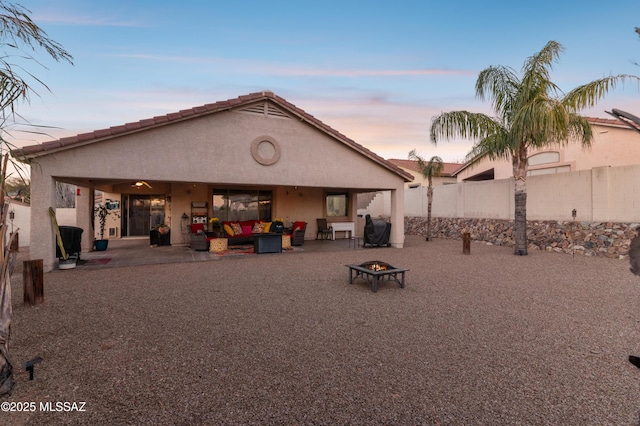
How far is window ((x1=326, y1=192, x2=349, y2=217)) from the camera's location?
1728 centimetres

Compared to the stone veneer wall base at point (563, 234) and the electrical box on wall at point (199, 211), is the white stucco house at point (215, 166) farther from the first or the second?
the stone veneer wall base at point (563, 234)

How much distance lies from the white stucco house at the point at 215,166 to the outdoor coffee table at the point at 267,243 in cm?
194

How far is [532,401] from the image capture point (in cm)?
290

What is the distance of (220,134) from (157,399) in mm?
9047

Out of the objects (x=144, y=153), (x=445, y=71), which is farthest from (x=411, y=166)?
(x=144, y=153)

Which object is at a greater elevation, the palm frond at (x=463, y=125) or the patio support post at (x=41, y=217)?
the palm frond at (x=463, y=125)

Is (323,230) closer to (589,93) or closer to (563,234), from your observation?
(563,234)

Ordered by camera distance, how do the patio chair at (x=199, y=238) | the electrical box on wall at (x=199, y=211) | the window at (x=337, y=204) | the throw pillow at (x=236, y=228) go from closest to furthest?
the patio chair at (x=199, y=238)
the throw pillow at (x=236, y=228)
the electrical box on wall at (x=199, y=211)
the window at (x=337, y=204)

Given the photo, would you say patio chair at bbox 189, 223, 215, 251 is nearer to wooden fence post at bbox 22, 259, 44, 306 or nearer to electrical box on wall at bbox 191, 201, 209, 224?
electrical box on wall at bbox 191, 201, 209, 224

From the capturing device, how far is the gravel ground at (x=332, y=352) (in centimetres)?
278

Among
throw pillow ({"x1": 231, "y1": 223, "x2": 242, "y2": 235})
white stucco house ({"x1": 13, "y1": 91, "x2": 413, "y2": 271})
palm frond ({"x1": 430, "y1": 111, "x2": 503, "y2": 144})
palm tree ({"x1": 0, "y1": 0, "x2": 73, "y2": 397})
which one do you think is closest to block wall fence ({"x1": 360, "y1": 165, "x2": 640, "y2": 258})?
palm frond ({"x1": 430, "y1": 111, "x2": 503, "y2": 144})

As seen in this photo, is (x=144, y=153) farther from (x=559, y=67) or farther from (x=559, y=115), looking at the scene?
(x=559, y=67)

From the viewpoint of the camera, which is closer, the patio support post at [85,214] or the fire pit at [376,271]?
the fire pit at [376,271]

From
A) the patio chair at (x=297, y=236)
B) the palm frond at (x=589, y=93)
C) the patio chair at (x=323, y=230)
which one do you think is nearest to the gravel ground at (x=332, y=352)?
the palm frond at (x=589, y=93)
